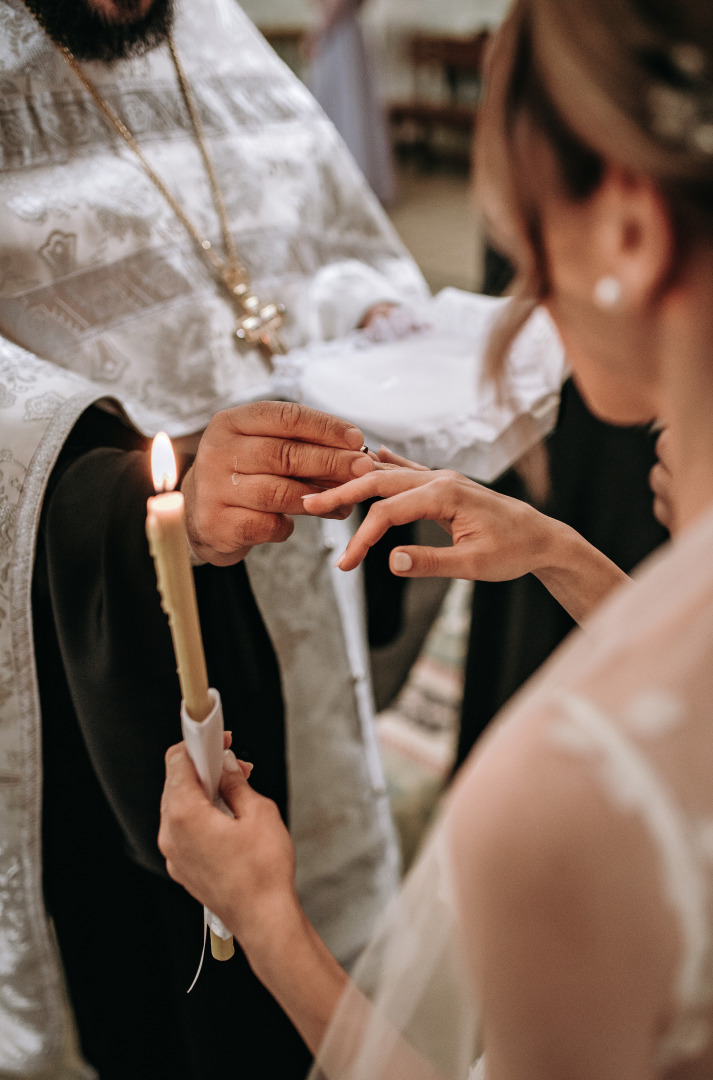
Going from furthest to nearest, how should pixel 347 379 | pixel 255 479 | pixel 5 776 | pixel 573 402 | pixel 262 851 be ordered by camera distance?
pixel 573 402, pixel 347 379, pixel 5 776, pixel 255 479, pixel 262 851

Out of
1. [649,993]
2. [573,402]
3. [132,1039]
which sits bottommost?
[132,1039]

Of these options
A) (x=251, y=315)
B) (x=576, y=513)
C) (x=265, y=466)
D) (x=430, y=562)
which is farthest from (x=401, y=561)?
(x=576, y=513)

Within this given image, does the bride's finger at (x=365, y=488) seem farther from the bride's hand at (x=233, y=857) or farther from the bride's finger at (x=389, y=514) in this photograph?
the bride's hand at (x=233, y=857)

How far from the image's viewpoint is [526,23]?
0.40 metres

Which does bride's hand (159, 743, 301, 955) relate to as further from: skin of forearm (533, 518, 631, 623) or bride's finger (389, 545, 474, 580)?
skin of forearm (533, 518, 631, 623)

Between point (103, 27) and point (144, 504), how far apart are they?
0.58m

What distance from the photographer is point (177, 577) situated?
41 centimetres

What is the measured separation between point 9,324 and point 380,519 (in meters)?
0.52

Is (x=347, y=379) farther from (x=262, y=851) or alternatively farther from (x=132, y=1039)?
(x=132, y=1039)

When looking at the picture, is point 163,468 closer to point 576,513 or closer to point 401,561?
point 401,561

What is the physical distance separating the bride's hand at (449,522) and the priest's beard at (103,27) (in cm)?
64

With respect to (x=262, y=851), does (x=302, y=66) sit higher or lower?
lower

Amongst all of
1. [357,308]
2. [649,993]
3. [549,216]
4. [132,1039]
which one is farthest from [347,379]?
[132,1039]

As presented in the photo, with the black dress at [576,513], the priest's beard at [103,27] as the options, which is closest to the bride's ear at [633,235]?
the black dress at [576,513]
